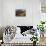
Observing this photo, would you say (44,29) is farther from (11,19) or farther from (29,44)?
(11,19)

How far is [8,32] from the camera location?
4531 mm

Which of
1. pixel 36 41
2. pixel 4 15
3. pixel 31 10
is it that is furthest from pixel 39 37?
pixel 4 15

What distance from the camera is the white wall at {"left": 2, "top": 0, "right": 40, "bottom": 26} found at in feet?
14.8

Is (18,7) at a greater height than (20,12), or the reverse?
(18,7)

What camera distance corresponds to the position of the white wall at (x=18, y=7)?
4.50 m

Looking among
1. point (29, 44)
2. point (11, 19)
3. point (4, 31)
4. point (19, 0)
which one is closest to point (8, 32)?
point (4, 31)

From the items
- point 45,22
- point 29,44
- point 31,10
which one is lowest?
point 29,44

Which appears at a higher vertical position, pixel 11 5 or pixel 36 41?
pixel 11 5

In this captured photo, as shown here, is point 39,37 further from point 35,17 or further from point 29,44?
point 35,17

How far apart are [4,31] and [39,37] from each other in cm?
117

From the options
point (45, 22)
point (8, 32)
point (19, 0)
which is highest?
point (19, 0)

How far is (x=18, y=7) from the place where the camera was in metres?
4.53

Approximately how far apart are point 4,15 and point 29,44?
126cm

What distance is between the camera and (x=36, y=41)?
446 centimetres
